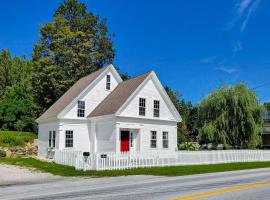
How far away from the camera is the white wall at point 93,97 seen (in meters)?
30.1

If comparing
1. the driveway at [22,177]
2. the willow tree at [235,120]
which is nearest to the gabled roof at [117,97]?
the driveway at [22,177]

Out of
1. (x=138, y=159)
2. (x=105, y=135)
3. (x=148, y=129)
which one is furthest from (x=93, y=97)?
(x=138, y=159)

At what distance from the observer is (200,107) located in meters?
39.0

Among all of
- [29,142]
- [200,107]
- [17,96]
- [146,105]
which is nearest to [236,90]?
[200,107]

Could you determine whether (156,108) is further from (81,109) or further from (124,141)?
(81,109)

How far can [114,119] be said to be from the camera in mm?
26906

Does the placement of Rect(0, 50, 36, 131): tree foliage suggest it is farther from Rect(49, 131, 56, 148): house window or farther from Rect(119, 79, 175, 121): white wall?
Rect(119, 79, 175, 121): white wall

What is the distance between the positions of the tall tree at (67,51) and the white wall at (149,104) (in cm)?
1929

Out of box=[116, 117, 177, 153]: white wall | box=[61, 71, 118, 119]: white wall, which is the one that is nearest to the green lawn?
Answer: box=[61, 71, 118, 119]: white wall

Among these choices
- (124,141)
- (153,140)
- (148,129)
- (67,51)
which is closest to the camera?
(124,141)

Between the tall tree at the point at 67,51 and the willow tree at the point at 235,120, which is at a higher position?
the tall tree at the point at 67,51

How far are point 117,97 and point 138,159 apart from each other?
24.5 ft

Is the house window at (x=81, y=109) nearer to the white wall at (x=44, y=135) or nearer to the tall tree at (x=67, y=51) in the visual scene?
the white wall at (x=44, y=135)

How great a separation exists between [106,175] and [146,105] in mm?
10828
